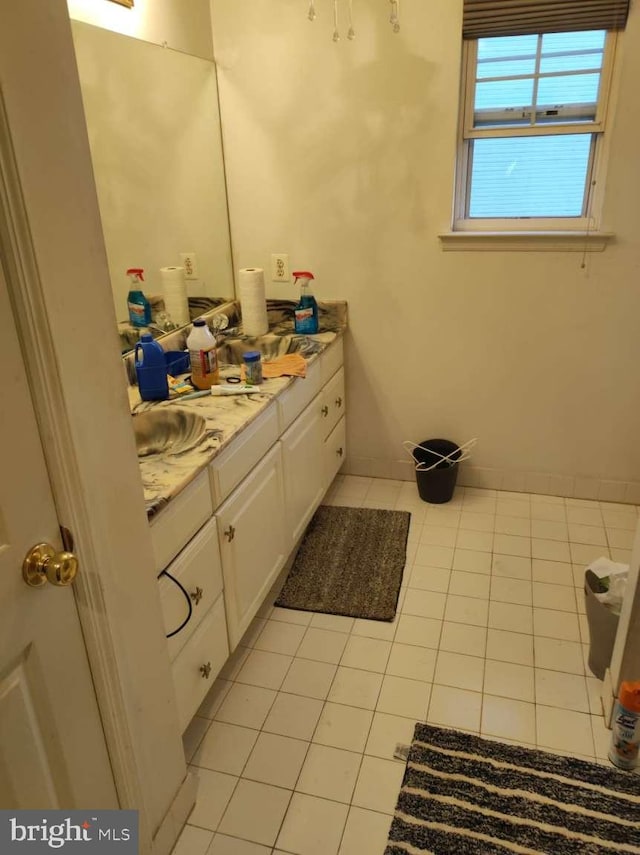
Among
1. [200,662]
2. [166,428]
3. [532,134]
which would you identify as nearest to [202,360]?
[166,428]

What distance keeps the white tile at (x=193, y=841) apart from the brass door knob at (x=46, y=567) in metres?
0.92

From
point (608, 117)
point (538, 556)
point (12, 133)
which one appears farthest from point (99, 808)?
point (608, 117)

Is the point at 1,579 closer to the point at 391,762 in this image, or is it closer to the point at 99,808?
the point at 99,808

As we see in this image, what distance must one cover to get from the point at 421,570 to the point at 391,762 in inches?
34.9

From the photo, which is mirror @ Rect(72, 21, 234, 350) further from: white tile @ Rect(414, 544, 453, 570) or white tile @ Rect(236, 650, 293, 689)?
white tile @ Rect(414, 544, 453, 570)

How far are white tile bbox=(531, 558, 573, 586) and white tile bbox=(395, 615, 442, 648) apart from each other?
501 mm

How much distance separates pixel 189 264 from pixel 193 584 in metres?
1.49

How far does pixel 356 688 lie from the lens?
75.9 inches

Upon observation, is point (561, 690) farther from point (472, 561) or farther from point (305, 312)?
point (305, 312)

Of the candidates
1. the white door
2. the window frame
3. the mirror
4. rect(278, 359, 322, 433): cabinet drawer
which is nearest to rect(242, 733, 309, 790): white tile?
the white door

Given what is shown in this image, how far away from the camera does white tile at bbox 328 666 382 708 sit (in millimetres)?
1879

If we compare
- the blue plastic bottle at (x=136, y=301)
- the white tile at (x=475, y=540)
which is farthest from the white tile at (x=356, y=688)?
the blue plastic bottle at (x=136, y=301)

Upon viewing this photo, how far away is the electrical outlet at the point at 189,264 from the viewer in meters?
2.56

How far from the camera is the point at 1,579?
0.90 m
